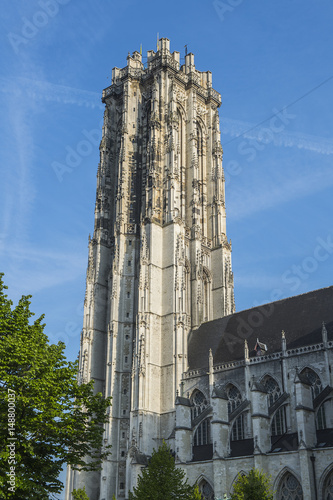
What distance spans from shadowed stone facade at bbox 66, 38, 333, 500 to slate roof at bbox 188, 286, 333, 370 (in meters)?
0.11

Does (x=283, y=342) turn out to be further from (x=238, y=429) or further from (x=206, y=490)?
(x=206, y=490)

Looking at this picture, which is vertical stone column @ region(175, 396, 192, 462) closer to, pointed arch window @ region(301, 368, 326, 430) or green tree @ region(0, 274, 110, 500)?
pointed arch window @ region(301, 368, 326, 430)

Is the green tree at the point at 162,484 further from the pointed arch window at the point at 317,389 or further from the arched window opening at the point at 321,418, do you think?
the pointed arch window at the point at 317,389

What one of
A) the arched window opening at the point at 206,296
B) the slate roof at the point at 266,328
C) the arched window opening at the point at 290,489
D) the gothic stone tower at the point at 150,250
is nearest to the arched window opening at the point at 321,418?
the arched window opening at the point at 290,489

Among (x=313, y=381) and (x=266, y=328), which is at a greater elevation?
(x=266, y=328)

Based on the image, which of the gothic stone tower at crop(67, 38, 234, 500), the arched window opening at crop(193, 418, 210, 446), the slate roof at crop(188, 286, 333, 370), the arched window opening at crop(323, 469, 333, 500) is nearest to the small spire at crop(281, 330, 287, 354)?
the slate roof at crop(188, 286, 333, 370)

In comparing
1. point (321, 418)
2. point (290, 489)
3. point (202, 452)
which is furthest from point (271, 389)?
point (290, 489)

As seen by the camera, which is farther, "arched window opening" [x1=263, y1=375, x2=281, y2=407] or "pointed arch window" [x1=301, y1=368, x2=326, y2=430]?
"arched window opening" [x1=263, y1=375, x2=281, y2=407]

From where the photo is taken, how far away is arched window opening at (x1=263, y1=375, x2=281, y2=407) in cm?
3897

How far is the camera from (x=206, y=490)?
3628cm

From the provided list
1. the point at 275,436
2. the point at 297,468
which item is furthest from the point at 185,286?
the point at 297,468

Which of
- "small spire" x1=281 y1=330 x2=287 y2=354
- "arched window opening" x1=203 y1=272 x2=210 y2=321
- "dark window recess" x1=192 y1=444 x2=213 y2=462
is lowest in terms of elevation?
"dark window recess" x1=192 y1=444 x2=213 y2=462

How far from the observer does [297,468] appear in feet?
104

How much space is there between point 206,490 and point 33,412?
19869 millimetres
